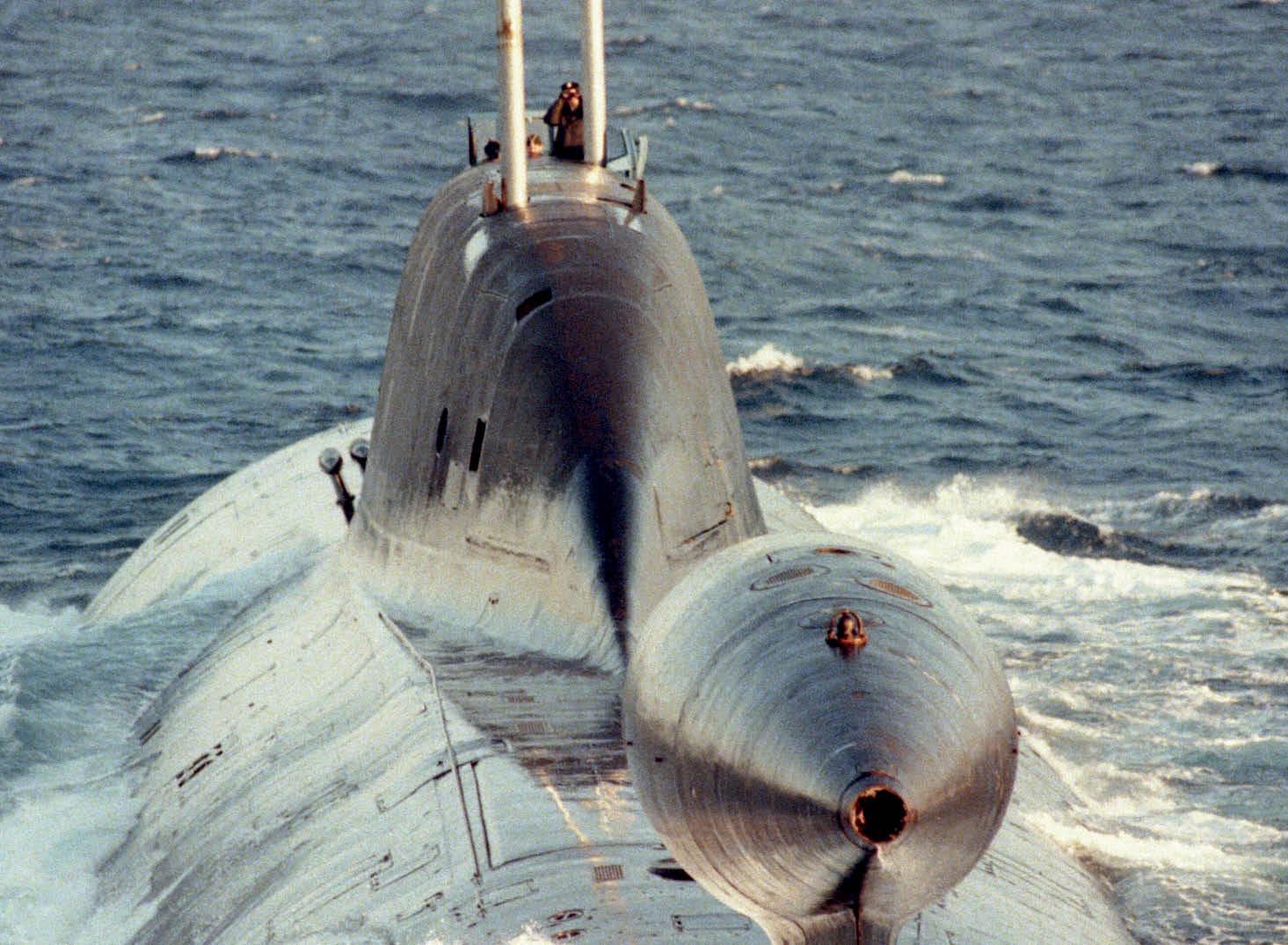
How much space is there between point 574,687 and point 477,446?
8.11 ft

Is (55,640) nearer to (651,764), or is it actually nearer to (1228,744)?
(1228,744)

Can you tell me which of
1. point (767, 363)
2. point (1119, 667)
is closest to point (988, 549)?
point (1119, 667)

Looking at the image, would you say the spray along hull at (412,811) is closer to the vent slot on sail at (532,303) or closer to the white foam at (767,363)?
the vent slot on sail at (532,303)

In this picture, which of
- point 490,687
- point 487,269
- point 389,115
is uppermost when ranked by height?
point 487,269

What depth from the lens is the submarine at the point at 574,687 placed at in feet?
28.1

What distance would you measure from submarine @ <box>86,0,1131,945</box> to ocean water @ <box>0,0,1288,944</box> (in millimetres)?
1690

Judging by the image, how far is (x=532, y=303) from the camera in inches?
650

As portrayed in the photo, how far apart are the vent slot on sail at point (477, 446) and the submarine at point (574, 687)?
1.0 inches

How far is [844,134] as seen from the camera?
2207 inches

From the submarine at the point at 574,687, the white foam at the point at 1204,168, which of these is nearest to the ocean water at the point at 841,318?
the white foam at the point at 1204,168

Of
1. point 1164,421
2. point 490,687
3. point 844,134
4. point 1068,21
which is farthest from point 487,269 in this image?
point 1068,21

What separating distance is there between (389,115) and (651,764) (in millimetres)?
50215

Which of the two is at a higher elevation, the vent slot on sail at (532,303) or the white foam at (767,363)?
the vent slot on sail at (532,303)

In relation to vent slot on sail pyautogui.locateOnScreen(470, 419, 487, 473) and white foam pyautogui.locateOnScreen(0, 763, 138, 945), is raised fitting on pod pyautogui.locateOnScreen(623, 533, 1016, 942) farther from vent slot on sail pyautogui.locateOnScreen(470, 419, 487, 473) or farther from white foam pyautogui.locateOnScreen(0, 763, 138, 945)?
white foam pyautogui.locateOnScreen(0, 763, 138, 945)
